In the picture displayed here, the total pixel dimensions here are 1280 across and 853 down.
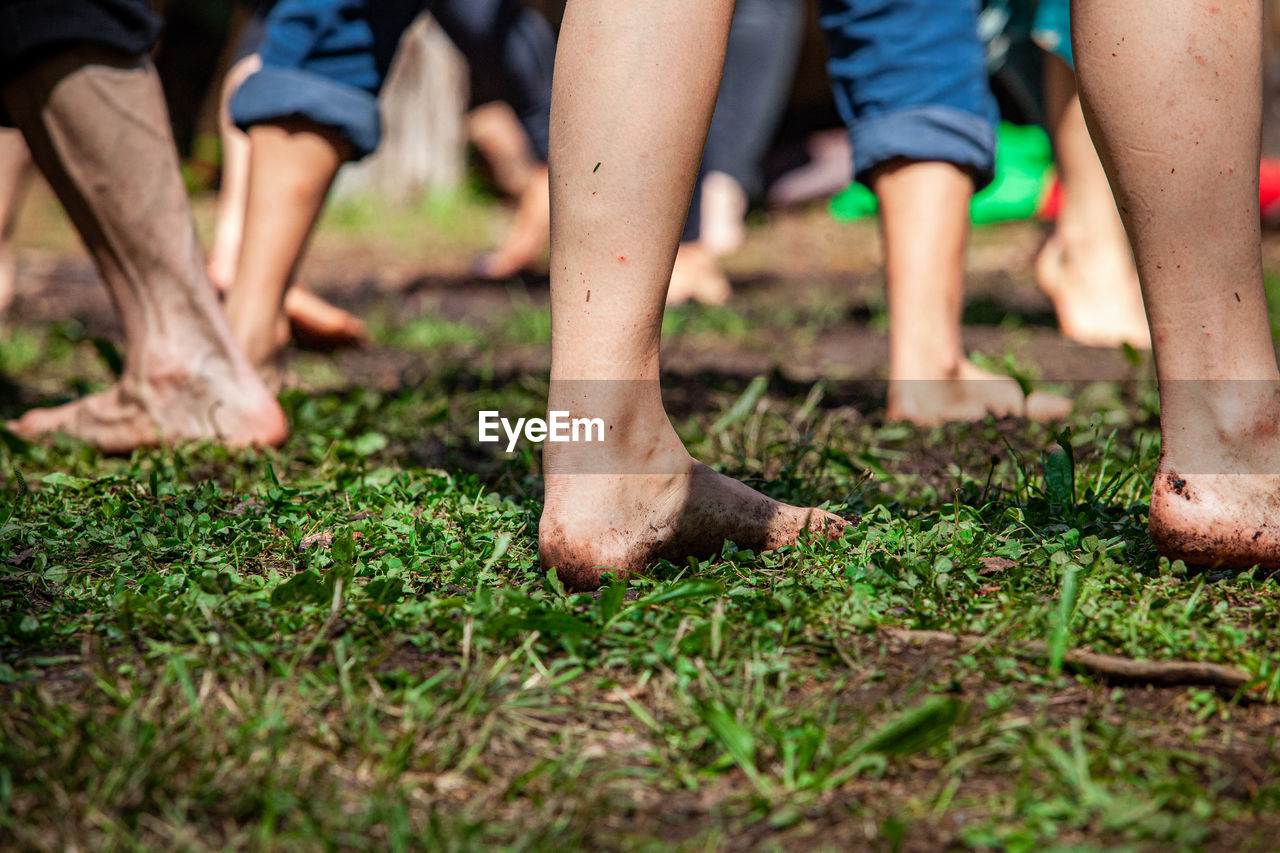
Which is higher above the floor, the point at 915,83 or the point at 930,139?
the point at 915,83

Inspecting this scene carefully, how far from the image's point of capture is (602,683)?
117 cm

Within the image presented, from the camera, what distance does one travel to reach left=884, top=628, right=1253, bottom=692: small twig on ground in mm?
1150

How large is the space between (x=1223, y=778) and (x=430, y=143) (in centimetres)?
662

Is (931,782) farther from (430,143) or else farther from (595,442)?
(430,143)

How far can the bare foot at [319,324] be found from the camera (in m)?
2.93

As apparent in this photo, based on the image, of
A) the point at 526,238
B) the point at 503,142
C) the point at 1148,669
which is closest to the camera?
the point at 1148,669

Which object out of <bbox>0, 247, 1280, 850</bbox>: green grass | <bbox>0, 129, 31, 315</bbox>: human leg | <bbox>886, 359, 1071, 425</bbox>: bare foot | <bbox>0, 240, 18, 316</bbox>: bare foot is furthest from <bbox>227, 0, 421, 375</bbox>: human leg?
<bbox>0, 240, 18, 316</bbox>: bare foot

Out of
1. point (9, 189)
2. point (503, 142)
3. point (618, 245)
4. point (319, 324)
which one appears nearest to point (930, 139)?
point (618, 245)

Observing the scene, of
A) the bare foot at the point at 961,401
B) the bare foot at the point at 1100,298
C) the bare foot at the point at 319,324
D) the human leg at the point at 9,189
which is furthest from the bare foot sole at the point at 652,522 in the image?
the human leg at the point at 9,189

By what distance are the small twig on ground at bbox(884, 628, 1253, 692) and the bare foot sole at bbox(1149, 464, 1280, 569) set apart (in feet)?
0.63

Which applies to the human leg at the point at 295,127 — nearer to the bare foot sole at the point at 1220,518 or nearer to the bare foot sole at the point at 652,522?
the bare foot sole at the point at 652,522

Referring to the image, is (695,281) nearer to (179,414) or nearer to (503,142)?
(179,414)

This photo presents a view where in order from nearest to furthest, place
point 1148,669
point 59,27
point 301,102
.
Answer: point 1148,669
point 59,27
point 301,102

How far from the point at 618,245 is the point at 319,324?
1.83m
